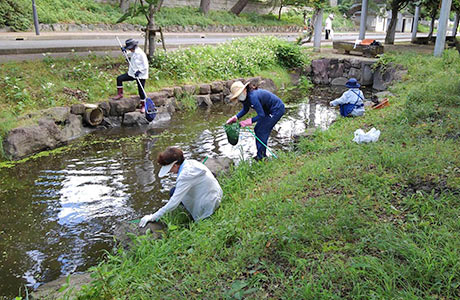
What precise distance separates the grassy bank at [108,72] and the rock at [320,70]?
0.80m

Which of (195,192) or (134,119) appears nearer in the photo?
(195,192)

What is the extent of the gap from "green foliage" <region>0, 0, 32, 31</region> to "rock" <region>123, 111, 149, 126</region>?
40.1 ft

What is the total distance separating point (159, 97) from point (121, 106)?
52.9 inches

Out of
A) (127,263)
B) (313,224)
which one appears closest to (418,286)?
(313,224)

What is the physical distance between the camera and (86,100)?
1048cm

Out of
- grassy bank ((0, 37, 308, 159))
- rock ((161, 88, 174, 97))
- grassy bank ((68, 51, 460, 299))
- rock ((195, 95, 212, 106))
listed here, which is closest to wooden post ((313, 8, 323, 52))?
grassy bank ((0, 37, 308, 159))

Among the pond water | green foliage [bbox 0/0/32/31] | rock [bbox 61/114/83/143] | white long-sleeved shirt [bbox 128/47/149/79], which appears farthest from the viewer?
green foliage [bbox 0/0/32/31]

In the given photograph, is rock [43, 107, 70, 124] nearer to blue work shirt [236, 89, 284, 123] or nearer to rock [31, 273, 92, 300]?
blue work shirt [236, 89, 284, 123]

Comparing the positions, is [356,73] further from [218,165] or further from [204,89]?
[218,165]

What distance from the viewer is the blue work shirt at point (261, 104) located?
684 centimetres

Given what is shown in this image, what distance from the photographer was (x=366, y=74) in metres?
16.7

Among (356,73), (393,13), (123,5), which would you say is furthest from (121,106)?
(123,5)

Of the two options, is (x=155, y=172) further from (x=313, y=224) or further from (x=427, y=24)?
(x=427, y=24)

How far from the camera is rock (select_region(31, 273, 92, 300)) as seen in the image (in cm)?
372
